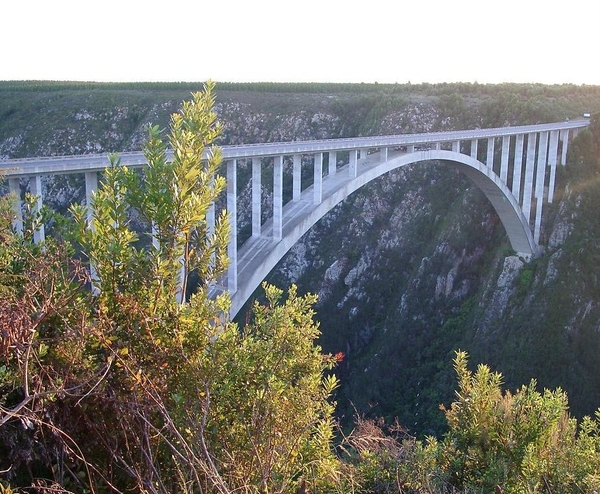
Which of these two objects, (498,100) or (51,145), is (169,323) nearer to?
(498,100)

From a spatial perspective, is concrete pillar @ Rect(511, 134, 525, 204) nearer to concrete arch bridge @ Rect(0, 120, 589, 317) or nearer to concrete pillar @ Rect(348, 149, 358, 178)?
concrete arch bridge @ Rect(0, 120, 589, 317)

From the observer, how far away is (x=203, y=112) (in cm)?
468

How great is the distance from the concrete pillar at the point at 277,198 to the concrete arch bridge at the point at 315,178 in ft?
0.08

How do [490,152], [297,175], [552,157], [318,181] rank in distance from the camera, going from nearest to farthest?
[297,175], [318,181], [490,152], [552,157]

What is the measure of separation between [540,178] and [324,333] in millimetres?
15452

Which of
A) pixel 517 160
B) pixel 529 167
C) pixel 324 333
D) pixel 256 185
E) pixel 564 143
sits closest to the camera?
pixel 256 185

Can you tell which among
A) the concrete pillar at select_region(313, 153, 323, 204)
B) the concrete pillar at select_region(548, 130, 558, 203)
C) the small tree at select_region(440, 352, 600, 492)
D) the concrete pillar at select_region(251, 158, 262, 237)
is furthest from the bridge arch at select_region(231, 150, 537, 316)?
the small tree at select_region(440, 352, 600, 492)

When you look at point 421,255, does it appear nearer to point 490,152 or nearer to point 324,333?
point 324,333

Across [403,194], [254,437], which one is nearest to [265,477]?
[254,437]

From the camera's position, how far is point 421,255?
35344 mm

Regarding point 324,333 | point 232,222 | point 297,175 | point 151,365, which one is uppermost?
point 297,175

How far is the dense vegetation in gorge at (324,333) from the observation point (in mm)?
4234

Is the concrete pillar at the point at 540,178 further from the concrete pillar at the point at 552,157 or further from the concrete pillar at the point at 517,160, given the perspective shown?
the concrete pillar at the point at 517,160

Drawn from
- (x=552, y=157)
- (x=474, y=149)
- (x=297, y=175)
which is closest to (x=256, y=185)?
(x=297, y=175)
